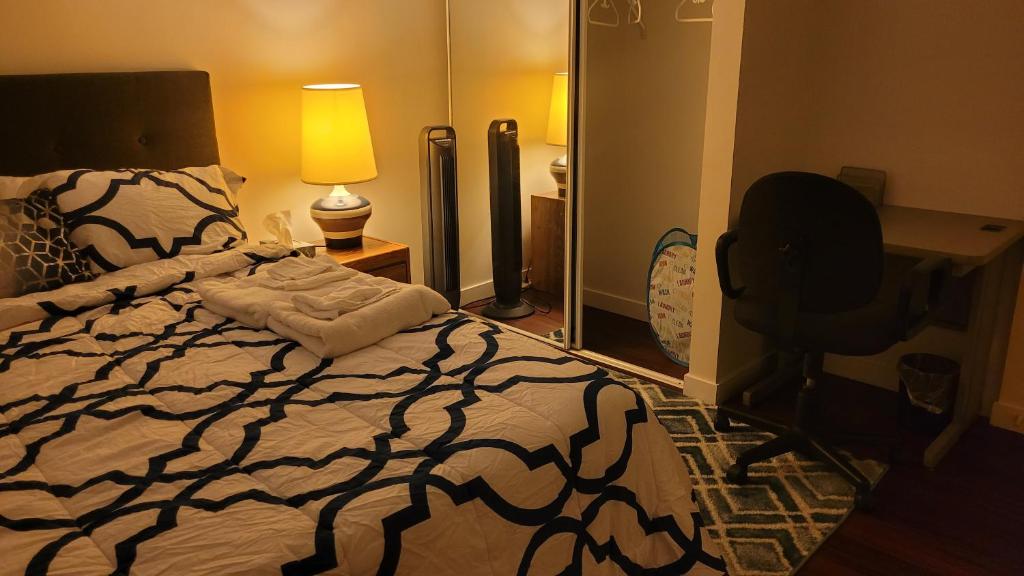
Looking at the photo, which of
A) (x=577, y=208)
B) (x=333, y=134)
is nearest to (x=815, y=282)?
(x=577, y=208)

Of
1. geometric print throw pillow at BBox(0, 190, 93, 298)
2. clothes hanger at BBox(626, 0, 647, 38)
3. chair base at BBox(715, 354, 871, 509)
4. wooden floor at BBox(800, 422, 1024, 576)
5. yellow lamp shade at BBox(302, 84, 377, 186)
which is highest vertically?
clothes hanger at BBox(626, 0, 647, 38)

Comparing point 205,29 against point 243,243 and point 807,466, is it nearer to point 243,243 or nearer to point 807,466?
point 243,243

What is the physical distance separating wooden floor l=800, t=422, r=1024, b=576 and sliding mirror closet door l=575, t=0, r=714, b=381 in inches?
42.1

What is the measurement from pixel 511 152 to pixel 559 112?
0.34 metres

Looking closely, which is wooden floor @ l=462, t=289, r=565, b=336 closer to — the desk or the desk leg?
the desk

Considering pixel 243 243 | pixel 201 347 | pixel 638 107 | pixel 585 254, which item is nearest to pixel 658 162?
pixel 638 107

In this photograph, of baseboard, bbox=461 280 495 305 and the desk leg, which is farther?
baseboard, bbox=461 280 495 305

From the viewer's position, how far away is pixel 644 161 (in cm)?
350

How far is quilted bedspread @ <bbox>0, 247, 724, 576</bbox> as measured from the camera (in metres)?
1.23

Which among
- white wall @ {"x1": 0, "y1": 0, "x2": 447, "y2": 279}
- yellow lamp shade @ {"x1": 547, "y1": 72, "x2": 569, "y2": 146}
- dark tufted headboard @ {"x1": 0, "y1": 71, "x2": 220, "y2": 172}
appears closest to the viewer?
dark tufted headboard @ {"x1": 0, "y1": 71, "x2": 220, "y2": 172}

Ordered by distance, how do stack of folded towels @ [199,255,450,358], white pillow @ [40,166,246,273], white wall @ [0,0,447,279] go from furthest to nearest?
white wall @ [0,0,447,279], white pillow @ [40,166,246,273], stack of folded towels @ [199,255,450,358]

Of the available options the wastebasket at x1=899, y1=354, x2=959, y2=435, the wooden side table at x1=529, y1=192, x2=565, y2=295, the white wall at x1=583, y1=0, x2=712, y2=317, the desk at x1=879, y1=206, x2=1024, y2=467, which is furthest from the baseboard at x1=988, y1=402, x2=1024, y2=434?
the wooden side table at x1=529, y1=192, x2=565, y2=295

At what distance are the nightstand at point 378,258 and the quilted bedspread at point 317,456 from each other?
1.03m

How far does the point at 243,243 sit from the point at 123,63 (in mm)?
828
